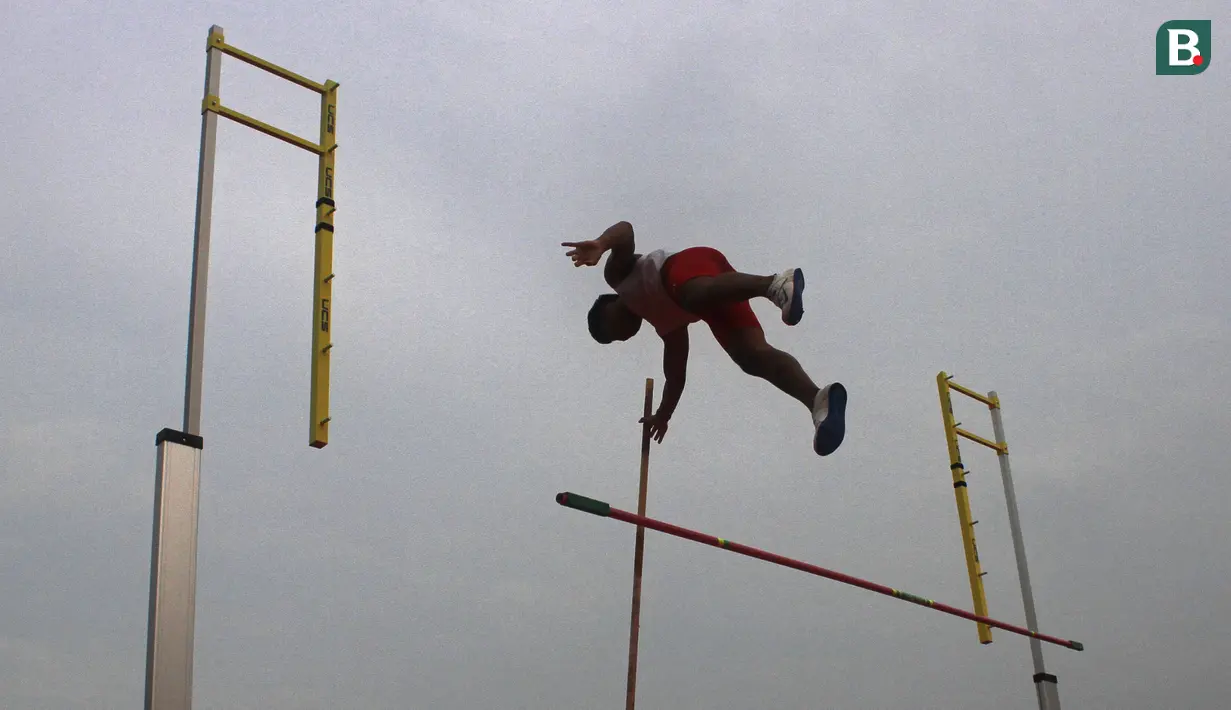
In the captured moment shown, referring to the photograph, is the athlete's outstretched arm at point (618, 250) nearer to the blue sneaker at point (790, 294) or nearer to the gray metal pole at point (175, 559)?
the blue sneaker at point (790, 294)

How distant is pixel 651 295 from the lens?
5.31 meters

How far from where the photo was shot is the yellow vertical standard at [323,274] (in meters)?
4.80

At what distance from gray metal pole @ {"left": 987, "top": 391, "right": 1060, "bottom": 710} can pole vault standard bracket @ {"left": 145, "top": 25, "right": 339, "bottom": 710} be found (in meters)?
5.13

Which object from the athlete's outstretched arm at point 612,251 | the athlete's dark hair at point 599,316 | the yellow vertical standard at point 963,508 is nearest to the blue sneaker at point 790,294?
the athlete's outstretched arm at point 612,251

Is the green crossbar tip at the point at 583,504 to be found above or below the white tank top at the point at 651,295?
below

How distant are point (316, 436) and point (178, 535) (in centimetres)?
97

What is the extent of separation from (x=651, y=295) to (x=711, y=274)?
32 centimetres

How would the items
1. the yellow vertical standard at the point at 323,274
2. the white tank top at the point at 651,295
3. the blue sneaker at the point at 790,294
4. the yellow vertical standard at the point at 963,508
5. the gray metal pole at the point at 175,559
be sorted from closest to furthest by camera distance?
the gray metal pole at the point at 175,559
the blue sneaker at the point at 790,294
the yellow vertical standard at the point at 323,274
the white tank top at the point at 651,295
the yellow vertical standard at the point at 963,508

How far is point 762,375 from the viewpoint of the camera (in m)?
5.15

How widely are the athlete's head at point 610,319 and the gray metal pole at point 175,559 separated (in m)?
1.81

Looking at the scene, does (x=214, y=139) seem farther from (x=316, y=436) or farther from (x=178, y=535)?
(x=178, y=535)

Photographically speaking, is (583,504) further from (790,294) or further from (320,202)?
(320,202)

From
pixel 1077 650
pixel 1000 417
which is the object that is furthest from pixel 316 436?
pixel 1000 417

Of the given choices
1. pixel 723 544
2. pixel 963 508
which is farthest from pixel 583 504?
pixel 963 508
